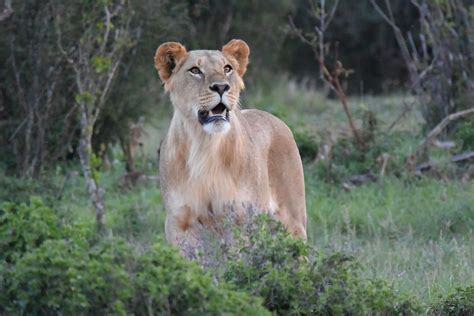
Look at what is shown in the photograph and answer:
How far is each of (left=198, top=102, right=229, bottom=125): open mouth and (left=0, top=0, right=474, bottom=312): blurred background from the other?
1.20 meters

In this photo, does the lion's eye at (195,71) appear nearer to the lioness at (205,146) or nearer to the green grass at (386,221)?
the lioness at (205,146)

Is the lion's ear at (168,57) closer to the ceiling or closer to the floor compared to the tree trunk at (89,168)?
closer to the ceiling

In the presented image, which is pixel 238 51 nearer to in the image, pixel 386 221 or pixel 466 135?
pixel 386 221

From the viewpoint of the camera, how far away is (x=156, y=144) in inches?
526

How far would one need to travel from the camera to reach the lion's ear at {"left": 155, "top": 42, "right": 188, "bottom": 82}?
6625mm

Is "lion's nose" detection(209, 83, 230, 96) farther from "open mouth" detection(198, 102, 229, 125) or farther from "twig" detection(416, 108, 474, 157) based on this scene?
"twig" detection(416, 108, 474, 157)

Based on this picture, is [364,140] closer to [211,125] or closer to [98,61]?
[98,61]

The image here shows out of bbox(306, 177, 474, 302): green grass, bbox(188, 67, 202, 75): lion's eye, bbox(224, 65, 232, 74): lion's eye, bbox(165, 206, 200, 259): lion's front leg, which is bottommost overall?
bbox(306, 177, 474, 302): green grass

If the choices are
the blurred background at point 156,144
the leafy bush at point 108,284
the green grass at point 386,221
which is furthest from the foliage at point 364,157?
the leafy bush at point 108,284

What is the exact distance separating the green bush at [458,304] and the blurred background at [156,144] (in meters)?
0.45

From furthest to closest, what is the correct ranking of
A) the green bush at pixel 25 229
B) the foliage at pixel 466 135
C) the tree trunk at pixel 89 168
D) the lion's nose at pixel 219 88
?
the foliage at pixel 466 135
the tree trunk at pixel 89 168
the lion's nose at pixel 219 88
the green bush at pixel 25 229

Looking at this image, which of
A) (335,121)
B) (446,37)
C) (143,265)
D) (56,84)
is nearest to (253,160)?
(143,265)

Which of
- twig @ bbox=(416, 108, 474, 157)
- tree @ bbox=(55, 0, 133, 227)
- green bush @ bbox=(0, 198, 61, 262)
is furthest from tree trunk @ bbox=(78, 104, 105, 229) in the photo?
green bush @ bbox=(0, 198, 61, 262)

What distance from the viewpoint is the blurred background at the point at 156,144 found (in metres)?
8.57
